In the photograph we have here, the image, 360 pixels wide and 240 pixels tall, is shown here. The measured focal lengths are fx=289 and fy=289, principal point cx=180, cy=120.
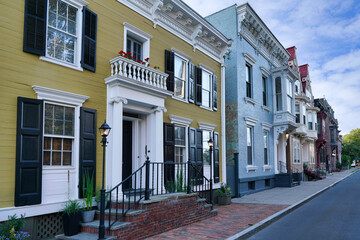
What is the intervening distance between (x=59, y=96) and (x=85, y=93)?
793 mm

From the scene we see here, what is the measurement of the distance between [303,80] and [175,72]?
25.4 metres

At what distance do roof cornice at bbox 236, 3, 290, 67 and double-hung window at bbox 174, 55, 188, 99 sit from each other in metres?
5.51

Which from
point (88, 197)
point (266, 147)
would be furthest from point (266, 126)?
point (88, 197)

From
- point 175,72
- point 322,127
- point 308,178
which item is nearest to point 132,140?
point 175,72

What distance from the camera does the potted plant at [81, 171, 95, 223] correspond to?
22.0ft

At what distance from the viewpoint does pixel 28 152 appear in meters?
6.02

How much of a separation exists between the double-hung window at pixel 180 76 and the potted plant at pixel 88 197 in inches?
199

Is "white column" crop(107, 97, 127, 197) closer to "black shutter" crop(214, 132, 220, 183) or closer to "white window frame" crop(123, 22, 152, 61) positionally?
"white window frame" crop(123, 22, 152, 61)

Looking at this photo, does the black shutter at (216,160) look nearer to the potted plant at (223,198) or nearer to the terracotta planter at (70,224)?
the potted plant at (223,198)

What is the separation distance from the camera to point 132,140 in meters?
9.52

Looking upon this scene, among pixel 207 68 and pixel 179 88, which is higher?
pixel 207 68

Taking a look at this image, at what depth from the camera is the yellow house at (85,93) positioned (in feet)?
19.6

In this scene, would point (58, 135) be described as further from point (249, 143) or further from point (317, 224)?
point (249, 143)

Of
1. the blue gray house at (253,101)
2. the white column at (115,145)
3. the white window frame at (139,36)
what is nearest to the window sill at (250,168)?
the blue gray house at (253,101)
